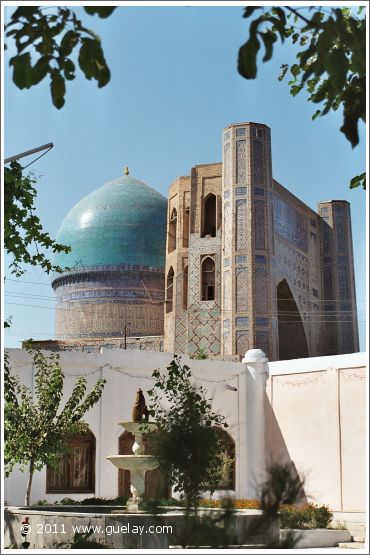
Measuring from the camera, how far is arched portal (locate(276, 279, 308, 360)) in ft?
82.3

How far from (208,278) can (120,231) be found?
26.1ft

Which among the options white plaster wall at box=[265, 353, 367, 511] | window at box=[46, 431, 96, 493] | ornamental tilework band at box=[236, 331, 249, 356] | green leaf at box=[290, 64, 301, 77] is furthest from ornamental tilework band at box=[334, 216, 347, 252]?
green leaf at box=[290, 64, 301, 77]

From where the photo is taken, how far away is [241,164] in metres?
22.7

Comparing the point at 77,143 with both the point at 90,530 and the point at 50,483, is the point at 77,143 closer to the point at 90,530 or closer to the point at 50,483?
the point at 90,530

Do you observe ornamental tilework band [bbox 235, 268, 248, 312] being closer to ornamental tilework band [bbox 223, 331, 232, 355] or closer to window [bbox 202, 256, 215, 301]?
ornamental tilework band [bbox 223, 331, 232, 355]

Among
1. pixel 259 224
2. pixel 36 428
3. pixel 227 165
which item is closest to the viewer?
pixel 36 428

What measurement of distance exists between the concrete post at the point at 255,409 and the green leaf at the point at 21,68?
45.9 feet

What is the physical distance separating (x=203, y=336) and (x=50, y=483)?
978cm

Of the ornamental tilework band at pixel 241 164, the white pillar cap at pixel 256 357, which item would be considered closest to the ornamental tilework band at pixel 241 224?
the ornamental tilework band at pixel 241 164

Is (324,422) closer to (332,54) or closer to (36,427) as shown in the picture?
(36,427)

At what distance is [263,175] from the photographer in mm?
22656

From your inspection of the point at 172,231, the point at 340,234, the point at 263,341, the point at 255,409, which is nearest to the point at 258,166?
the point at 263,341

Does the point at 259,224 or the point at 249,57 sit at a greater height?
the point at 259,224

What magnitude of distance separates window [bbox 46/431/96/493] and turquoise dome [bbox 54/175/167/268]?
1649cm
